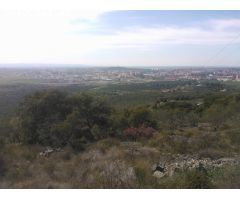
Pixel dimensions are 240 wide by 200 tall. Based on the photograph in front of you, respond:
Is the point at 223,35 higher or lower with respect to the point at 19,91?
higher

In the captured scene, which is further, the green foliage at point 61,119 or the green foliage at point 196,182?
the green foliage at point 61,119

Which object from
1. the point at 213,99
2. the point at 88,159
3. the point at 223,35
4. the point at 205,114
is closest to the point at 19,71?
the point at 88,159

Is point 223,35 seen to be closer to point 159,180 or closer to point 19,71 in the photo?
point 159,180

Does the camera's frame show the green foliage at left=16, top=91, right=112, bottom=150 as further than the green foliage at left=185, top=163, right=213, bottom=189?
Yes

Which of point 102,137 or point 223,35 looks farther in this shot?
point 102,137

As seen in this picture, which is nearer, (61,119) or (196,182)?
(196,182)

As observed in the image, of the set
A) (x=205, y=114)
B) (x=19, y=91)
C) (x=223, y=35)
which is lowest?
(x=205, y=114)
